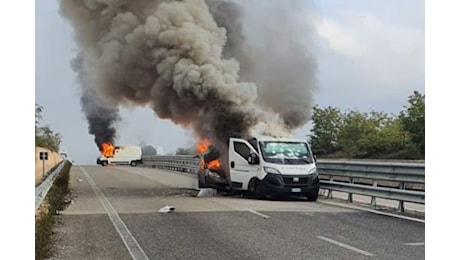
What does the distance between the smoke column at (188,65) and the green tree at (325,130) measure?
2.59 feet

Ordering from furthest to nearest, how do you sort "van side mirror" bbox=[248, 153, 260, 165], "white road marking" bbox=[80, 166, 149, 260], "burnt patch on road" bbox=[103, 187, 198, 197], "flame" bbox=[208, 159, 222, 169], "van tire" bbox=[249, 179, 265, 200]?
"flame" bbox=[208, 159, 222, 169] → "burnt patch on road" bbox=[103, 187, 198, 197] → "van side mirror" bbox=[248, 153, 260, 165] → "van tire" bbox=[249, 179, 265, 200] → "white road marking" bbox=[80, 166, 149, 260]

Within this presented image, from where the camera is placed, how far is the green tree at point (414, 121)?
1820 cm

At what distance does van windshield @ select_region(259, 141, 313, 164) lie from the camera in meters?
14.7

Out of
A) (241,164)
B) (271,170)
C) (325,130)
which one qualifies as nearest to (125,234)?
(271,170)

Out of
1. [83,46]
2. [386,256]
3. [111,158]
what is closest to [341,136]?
[83,46]

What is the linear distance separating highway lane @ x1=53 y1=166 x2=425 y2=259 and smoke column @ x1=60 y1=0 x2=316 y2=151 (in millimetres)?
6224

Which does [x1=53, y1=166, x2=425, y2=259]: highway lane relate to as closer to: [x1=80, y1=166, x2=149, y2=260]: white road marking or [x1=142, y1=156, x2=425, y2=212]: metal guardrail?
[x1=80, y1=166, x2=149, y2=260]: white road marking

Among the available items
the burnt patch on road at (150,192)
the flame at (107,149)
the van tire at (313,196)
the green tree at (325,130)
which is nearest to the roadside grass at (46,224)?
the burnt patch on road at (150,192)

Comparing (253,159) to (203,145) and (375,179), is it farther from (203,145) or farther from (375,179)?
(203,145)

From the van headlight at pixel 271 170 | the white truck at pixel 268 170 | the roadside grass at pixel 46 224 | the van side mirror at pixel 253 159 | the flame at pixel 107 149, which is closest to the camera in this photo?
the roadside grass at pixel 46 224

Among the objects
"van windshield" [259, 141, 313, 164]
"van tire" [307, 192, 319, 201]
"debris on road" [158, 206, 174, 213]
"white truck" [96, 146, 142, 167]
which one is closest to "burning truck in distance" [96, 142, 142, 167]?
"white truck" [96, 146, 142, 167]

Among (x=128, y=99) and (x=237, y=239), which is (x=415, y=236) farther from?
(x=128, y=99)

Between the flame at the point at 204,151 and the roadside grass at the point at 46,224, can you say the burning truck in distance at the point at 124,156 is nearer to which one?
the flame at the point at 204,151
